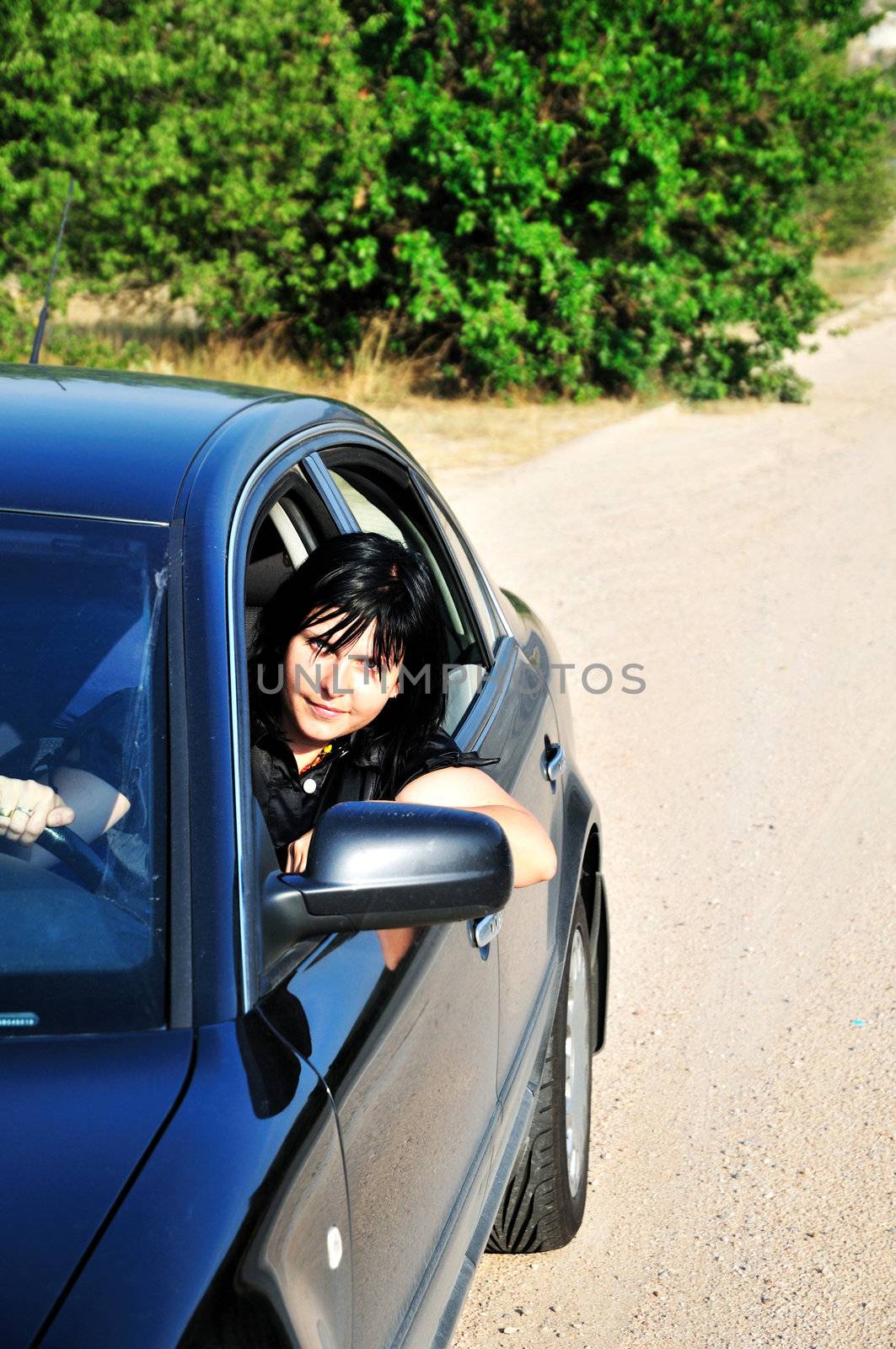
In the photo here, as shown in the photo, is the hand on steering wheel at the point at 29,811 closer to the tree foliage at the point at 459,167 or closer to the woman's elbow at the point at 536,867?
the woman's elbow at the point at 536,867

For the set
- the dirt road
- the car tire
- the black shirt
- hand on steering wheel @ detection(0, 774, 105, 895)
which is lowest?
the dirt road

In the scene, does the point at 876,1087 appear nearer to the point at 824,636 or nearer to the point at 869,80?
the point at 824,636

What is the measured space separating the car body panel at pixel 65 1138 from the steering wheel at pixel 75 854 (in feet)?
0.77

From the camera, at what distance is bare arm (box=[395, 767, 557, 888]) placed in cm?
232

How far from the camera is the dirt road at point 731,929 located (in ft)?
10.4

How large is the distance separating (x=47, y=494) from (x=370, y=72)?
48.1 feet

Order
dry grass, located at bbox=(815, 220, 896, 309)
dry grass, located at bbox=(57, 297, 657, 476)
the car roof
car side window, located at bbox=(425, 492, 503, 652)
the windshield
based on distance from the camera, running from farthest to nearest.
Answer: dry grass, located at bbox=(815, 220, 896, 309) → dry grass, located at bbox=(57, 297, 657, 476) → car side window, located at bbox=(425, 492, 503, 652) → the car roof → the windshield

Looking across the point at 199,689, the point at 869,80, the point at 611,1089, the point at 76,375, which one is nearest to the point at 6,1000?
the point at 199,689

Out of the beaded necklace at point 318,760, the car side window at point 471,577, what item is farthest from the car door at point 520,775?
the beaded necklace at point 318,760

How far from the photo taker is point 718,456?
14453 mm

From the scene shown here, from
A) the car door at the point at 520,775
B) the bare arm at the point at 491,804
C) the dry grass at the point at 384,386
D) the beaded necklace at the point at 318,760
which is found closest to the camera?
the bare arm at the point at 491,804

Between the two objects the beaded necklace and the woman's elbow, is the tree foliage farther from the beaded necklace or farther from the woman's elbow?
the woman's elbow

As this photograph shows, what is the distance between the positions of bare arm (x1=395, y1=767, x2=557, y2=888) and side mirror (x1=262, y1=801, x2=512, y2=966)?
1.63 ft

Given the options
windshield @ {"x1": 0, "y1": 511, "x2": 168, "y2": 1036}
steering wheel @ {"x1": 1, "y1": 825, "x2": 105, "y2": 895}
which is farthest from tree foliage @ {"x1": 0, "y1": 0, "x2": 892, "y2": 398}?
steering wheel @ {"x1": 1, "y1": 825, "x2": 105, "y2": 895}
